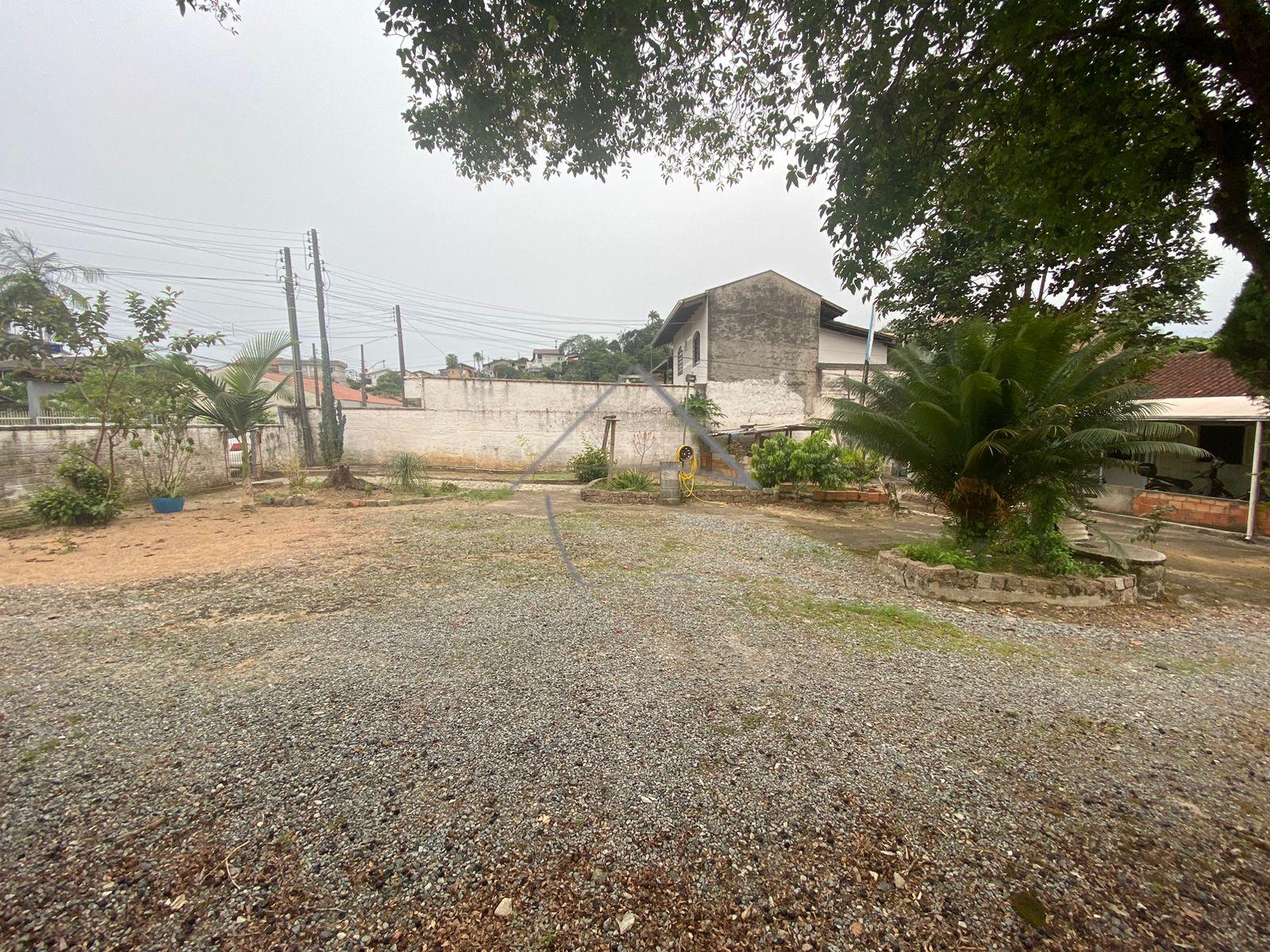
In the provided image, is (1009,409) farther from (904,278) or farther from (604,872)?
(904,278)

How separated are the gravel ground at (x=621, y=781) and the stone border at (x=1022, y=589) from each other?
0.59m

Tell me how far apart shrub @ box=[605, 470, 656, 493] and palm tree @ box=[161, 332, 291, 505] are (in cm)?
707

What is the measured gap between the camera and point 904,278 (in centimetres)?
1153

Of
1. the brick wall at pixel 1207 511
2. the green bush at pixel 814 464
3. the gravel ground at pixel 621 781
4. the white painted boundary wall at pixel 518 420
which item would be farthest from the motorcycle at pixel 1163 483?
the white painted boundary wall at pixel 518 420

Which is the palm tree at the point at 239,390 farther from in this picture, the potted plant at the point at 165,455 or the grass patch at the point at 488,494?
the grass patch at the point at 488,494

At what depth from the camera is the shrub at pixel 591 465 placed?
14.5 m

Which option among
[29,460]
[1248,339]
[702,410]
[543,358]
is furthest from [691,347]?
[543,358]

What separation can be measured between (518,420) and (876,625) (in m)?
16.1

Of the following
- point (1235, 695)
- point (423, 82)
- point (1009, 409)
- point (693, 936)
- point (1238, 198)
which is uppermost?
point (423, 82)

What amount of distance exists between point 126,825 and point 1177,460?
1876cm

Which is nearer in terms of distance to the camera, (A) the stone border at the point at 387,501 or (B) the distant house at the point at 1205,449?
(B) the distant house at the point at 1205,449

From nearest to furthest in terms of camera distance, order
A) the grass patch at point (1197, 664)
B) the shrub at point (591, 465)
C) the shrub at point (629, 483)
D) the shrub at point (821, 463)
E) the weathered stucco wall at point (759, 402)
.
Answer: the grass patch at point (1197, 664), the shrub at point (821, 463), the shrub at point (629, 483), the shrub at point (591, 465), the weathered stucco wall at point (759, 402)

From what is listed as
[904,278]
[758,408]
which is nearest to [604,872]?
[904,278]

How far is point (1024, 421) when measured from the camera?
5371 millimetres
